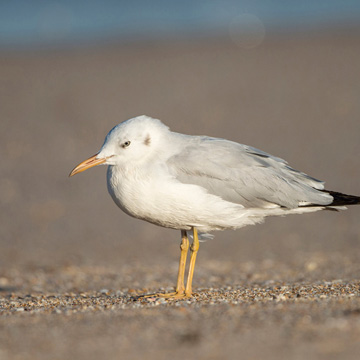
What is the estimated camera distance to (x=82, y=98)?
16.2 metres

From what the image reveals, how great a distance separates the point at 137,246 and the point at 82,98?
6.32 m

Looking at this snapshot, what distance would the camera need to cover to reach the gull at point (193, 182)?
5.73 meters

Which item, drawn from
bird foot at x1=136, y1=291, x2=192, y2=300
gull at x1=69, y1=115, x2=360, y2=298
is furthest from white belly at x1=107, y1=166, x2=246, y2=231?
bird foot at x1=136, y1=291, x2=192, y2=300

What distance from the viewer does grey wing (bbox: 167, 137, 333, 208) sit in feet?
19.4

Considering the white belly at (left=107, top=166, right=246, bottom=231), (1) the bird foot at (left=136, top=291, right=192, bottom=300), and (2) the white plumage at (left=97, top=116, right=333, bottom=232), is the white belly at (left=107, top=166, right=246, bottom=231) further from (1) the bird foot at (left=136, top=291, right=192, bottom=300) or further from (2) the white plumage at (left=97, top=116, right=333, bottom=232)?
(1) the bird foot at (left=136, top=291, right=192, bottom=300)

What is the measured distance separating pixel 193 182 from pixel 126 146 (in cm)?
68

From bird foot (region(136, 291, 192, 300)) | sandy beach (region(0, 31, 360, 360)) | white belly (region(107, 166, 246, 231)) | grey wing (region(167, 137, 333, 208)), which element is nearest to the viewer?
sandy beach (region(0, 31, 360, 360))

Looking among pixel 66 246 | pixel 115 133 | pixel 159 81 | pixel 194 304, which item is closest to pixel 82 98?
pixel 159 81

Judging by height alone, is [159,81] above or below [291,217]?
above

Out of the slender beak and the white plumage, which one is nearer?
the white plumage

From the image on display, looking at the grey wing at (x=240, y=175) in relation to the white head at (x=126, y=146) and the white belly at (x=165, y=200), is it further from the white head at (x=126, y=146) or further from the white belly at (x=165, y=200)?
the white head at (x=126, y=146)

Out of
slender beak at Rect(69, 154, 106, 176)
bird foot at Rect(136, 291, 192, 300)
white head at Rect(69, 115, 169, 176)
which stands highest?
white head at Rect(69, 115, 169, 176)

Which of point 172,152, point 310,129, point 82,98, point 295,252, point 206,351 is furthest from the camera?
point 82,98

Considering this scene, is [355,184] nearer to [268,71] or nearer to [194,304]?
[268,71]
